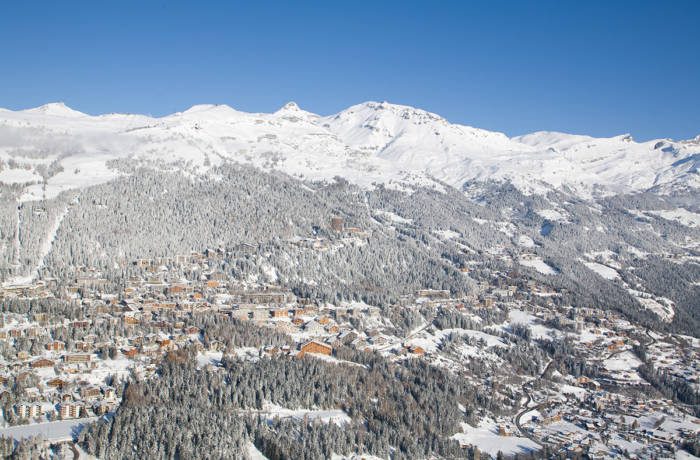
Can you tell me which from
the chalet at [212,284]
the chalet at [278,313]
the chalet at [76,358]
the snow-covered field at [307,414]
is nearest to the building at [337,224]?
the chalet at [212,284]

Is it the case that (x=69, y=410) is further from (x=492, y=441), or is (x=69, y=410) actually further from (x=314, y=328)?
(x=314, y=328)

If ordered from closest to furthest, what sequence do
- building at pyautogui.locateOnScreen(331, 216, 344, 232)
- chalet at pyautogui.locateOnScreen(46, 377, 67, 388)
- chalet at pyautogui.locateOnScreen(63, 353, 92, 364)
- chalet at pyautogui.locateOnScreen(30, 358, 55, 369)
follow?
1. chalet at pyautogui.locateOnScreen(46, 377, 67, 388)
2. chalet at pyautogui.locateOnScreen(30, 358, 55, 369)
3. chalet at pyautogui.locateOnScreen(63, 353, 92, 364)
4. building at pyautogui.locateOnScreen(331, 216, 344, 232)

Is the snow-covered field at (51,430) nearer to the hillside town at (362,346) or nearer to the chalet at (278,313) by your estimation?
the hillside town at (362,346)

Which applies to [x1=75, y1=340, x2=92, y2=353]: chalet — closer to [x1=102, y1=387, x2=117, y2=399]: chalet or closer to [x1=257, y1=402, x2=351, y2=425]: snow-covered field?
[x1=102, y1=387, x2=117, y2=399]: chalet

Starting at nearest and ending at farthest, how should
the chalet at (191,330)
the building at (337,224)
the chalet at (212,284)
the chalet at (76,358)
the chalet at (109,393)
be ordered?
the chalet at (109,393) → the chalet at (76,358) → the chalet at (191,330) → the chalet at (212,284) → the building at (337,224)

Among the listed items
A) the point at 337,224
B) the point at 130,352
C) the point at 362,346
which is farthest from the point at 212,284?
the point at 337,224

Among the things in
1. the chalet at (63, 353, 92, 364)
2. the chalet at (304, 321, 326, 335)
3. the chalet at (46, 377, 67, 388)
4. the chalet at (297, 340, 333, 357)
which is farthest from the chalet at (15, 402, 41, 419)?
the chalet at (304, 321, 326, 335)

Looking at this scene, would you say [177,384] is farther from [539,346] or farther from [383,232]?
[383,232]

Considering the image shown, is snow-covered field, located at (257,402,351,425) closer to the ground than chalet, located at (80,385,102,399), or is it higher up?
closer to the ground

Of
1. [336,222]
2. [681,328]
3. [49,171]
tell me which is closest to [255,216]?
[336,222]

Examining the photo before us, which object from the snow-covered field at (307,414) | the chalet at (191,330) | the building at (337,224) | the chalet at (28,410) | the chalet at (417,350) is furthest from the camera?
the building at (337,224)

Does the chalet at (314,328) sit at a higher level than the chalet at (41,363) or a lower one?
higher
